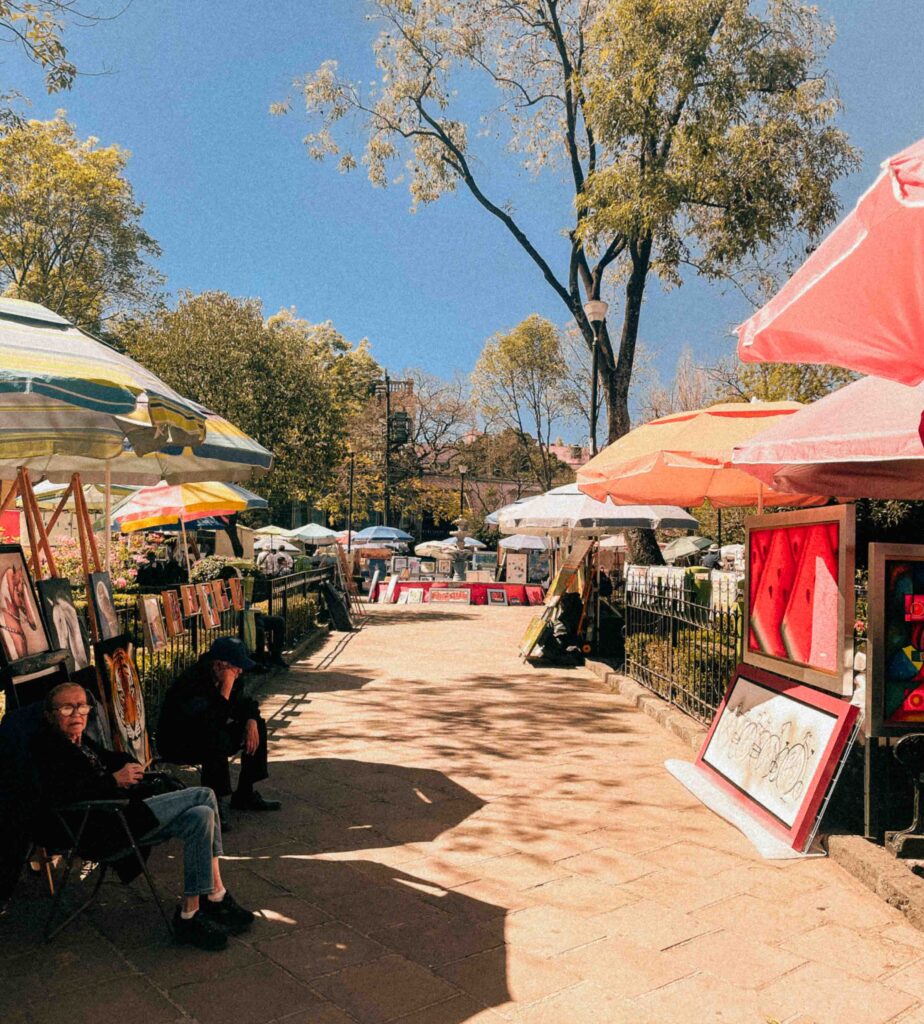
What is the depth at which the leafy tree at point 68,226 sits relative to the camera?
27594 mm

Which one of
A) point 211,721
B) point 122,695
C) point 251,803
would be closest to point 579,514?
point 251,803

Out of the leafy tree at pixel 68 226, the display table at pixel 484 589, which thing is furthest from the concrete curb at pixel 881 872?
the leafy tree at pixel 68 226

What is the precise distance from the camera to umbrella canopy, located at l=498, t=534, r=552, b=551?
3553 cm

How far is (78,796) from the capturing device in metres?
3.62

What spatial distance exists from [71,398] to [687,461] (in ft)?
16.0

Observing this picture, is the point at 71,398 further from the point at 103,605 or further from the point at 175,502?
the point at 175,502

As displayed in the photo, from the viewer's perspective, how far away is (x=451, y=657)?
1389 cm

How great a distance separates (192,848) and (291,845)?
1.31 meters

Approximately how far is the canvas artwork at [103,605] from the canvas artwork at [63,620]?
13 centimetres

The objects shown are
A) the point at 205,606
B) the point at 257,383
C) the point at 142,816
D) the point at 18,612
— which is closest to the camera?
the point at 142,816

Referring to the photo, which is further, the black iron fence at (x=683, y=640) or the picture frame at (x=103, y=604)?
the black iron fence at (x=683, y=640)

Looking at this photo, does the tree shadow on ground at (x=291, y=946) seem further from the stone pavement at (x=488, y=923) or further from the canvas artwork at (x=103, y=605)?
the canvas artwork at (x=103, y=605)

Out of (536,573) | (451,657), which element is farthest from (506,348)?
(451,657)

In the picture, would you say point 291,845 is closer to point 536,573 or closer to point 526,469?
point 536,573
